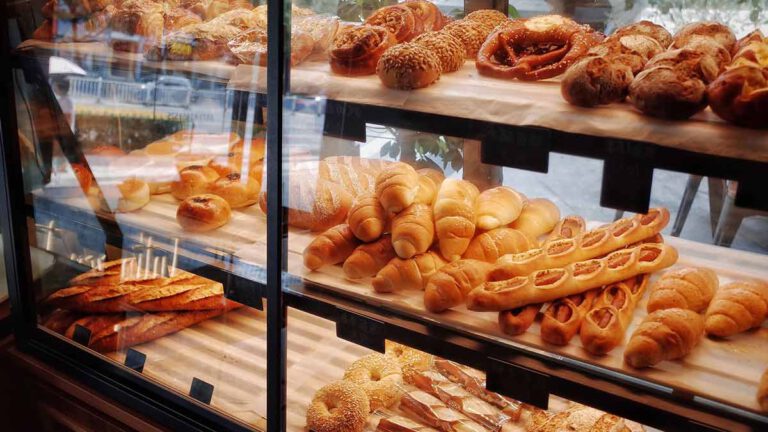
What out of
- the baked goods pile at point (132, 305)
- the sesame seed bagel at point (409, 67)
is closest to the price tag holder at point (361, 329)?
the sesame seed bagel at point (409, 67)

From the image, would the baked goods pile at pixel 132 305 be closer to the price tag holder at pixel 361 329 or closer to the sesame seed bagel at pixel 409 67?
the price tag holder at pixel 361 329

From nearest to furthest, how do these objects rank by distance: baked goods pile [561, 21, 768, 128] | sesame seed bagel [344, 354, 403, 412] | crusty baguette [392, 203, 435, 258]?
baked goods pile [561, 21, 768, 128]
crusty baguette [392, 203, 435, 258]
sesame seed bagel [344, 354, 403, 412]

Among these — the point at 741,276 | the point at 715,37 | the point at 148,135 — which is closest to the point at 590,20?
the point at 715,37

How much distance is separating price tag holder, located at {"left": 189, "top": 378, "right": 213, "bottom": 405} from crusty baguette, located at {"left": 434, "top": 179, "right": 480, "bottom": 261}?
0.79 metres

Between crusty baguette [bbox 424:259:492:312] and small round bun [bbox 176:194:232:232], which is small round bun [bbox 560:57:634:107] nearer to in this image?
crusty baguette [bbox 424:259:492:312]

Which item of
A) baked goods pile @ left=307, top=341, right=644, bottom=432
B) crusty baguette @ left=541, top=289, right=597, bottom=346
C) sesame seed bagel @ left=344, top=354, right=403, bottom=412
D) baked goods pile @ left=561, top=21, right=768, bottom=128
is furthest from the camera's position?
sesame seed bagel @ left=344, top=354, right=403, bottom=412

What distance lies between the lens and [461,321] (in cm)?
130

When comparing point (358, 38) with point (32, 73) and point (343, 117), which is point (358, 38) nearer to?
point (343, 117)

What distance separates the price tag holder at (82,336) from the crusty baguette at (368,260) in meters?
1.03

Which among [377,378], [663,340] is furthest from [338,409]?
[663,340]

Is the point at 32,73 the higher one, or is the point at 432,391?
the point at 32,73

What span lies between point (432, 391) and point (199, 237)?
2.50 feet

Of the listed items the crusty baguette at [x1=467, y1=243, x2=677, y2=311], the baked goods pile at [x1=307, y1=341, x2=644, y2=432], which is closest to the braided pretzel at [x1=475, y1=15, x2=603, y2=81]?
the crusty baguette at [x1=467, y1=243, x2=677, y2=311]

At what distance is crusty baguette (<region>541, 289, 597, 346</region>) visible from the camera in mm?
1192
